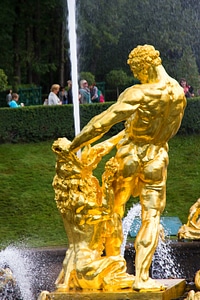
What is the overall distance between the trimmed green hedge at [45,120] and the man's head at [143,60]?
1103cm

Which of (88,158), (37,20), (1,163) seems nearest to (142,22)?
(37,20)

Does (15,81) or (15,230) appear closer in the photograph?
(15,230)

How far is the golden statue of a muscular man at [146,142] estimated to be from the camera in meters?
9.41

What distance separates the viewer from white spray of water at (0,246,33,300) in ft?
37.0

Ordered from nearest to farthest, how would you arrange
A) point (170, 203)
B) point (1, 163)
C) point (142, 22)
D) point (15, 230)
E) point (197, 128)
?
point (15, 230) → point (170, 203) → point (1, 163) → point (197, 128) → point (142, 22)

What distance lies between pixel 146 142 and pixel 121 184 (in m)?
0.40

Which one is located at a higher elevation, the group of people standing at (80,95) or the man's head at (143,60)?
the man's head at (143,60)

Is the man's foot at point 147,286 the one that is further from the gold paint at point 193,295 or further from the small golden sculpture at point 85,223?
the gold paint at point 193,295

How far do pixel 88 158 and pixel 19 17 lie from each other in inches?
796

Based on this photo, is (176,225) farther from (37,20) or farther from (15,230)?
(37,20)

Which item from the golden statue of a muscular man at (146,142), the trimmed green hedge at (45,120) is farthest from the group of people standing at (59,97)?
the golden statue of a muscular man at (146,142)

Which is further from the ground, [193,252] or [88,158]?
[88,158]

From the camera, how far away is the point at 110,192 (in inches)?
378

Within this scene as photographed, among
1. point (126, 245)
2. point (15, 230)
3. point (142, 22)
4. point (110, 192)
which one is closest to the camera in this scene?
point (110, 192)
